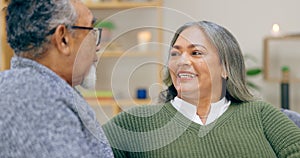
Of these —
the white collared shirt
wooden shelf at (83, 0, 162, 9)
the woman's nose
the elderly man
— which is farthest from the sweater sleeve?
wooden shelf at (83, 0, 162, 9)

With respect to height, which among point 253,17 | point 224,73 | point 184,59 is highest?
point 184,59

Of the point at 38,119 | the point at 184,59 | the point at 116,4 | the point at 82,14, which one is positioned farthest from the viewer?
the point at 116,4

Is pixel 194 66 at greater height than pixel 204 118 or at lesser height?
greater

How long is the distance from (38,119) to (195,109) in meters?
0.66

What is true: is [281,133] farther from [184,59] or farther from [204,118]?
[184,59]

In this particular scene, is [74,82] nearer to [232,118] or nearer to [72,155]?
[72,155]

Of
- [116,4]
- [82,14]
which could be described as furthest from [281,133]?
[116,4]

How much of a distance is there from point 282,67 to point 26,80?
9.64ft

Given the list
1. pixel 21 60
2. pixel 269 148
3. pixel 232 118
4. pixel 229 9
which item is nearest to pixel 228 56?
pixel 232 118

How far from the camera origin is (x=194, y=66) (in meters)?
1.29

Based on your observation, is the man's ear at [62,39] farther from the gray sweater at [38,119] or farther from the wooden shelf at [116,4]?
the wooden shelf at [116,4]

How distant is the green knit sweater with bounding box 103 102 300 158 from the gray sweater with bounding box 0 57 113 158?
17.1 inches

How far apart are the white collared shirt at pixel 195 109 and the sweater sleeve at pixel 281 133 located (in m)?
0.13

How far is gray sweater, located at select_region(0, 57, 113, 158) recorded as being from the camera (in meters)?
0.86
